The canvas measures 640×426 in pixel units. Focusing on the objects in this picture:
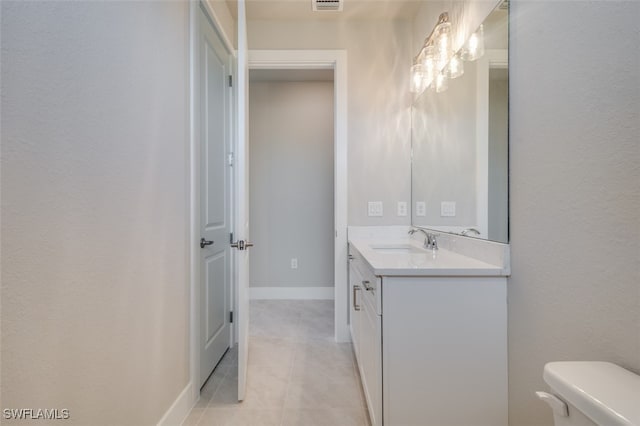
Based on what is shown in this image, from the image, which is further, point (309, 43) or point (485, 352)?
point (309, 43)

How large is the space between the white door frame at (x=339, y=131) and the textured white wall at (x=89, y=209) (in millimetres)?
1088

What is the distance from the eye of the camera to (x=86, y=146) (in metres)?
0.90

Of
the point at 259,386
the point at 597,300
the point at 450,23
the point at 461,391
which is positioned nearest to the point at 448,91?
the point at 450,23

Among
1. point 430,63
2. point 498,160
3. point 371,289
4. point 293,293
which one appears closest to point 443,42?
point 430,63

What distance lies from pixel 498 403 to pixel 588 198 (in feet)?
2.84

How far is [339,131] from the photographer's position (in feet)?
7.97

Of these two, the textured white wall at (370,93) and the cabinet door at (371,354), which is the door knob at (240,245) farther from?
the textured white wall at (370,93)

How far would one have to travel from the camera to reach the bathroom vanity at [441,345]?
1.18m

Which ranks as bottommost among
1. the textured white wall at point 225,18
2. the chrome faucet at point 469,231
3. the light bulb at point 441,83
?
the chrome faucet at point 469,231

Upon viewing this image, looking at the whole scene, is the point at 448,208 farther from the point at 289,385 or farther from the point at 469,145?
the point at 289,385

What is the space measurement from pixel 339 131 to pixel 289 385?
185cm

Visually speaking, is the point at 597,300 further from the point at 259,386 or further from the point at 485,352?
the point at 259,386

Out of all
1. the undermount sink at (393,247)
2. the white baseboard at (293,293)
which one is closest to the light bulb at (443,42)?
the undermount sink at (393,247)

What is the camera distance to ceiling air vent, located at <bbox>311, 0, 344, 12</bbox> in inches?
87.5
